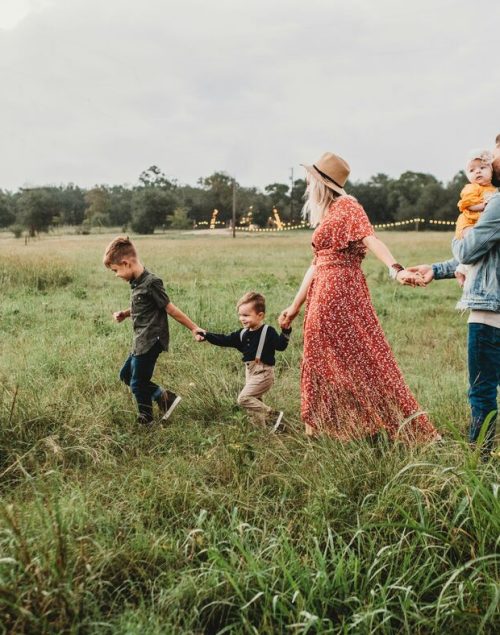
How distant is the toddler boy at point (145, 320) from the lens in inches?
178

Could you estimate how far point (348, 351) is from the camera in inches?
163

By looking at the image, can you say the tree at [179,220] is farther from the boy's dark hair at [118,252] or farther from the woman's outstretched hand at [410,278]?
the woman's outstretched hand at [410,278]

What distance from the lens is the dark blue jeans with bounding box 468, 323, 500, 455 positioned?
3.65m

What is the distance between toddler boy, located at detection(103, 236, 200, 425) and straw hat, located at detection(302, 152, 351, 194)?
1521 millimetres

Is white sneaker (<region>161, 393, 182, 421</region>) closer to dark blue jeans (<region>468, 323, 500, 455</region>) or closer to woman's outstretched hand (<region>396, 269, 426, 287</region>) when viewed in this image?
woman's outstretched hand (<region>396, 269, 426, 287</region>)

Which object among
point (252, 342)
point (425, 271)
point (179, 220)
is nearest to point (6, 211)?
point (179, 220)

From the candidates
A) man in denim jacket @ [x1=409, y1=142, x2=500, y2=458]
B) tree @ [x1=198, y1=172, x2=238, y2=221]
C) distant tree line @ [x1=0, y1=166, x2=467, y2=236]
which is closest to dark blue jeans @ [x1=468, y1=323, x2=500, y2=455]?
man in denim jacket @ [x1=409, y1=142, x2=500, y2=458]

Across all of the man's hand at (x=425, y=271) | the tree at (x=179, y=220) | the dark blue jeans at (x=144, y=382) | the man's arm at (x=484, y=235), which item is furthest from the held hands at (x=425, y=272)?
the tree at (x=179, y=220)

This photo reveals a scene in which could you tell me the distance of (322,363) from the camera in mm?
4180

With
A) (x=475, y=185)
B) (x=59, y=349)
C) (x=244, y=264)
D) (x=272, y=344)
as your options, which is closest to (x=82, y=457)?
(x=272, y=344)

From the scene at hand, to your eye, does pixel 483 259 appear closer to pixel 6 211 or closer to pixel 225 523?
pixel 225 523

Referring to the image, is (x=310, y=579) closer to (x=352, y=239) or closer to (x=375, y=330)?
(x=375, y=330)

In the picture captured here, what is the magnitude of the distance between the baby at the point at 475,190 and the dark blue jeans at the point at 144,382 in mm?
2482

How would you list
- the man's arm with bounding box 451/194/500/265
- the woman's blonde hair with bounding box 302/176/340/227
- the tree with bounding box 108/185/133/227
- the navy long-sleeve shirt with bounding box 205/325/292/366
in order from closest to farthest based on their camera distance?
the man's arm with bounding box 451/194/500/265, the woman's blonde hair with bounding box 302/176/340/227, the navy long-sleeve shirt with bounding box 205/325/292/366, the tree with bounding box 108/185/133/227
